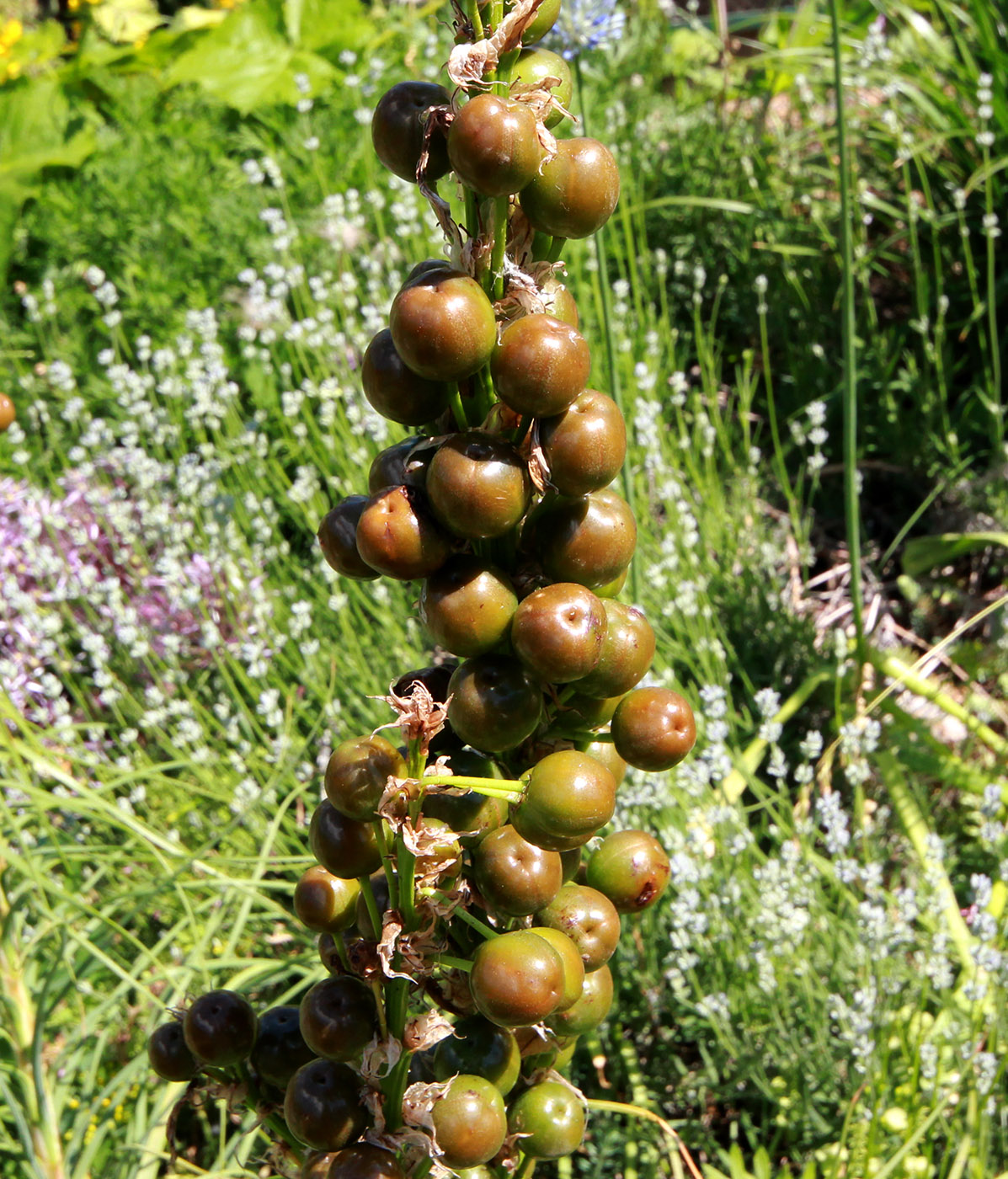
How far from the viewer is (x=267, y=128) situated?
13.8 ft

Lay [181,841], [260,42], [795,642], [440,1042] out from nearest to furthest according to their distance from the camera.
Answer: [440,1042], [181,841], [795,642], [260,42]

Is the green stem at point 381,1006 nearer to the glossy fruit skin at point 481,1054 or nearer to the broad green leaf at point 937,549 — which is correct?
the glossy fruit skin at point 481,1054

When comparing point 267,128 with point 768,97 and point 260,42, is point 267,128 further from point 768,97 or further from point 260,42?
point 768,97

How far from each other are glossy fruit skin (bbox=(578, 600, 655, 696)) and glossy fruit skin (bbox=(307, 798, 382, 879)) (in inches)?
8.3

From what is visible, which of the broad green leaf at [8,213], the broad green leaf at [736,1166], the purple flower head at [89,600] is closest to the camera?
the broad green leaf at [736,1166]

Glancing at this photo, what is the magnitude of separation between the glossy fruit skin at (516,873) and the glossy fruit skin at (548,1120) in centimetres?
22

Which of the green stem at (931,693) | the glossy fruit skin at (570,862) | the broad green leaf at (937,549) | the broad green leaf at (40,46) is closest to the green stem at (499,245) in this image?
the glossy fruit skin at (570,862)

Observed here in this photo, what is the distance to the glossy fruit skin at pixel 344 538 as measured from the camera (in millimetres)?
944

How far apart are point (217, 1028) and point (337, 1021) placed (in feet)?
0.39

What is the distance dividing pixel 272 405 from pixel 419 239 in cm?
66

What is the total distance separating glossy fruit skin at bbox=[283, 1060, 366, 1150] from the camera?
2.99ft

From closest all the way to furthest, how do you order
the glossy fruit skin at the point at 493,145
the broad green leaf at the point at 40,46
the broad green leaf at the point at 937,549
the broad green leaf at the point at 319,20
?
the glossy fruit skin at the point at 493,145 → the broad green leaf at the point at 937,549 → the broad green leaf at the point at 319,20 → the broad green leaf at the point at 40,46

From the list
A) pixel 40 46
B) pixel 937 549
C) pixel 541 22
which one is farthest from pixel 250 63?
pixel 541 22

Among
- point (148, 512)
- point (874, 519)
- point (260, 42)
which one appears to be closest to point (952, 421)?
point (874, 519)
